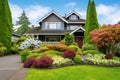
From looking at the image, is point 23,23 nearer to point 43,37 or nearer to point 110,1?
point 43,37

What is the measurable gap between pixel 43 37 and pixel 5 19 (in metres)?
11.7

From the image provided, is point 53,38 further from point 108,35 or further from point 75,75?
point 75,75

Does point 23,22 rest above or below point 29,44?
above

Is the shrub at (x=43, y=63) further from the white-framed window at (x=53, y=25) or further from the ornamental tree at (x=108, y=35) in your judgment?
the white-framed window at (x=53, y=25)

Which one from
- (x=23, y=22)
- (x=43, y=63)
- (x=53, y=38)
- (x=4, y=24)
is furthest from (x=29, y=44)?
(x=23, y=22)

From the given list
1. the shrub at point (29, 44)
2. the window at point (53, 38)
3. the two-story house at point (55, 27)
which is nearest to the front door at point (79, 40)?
the two-story house at point (55, 27)

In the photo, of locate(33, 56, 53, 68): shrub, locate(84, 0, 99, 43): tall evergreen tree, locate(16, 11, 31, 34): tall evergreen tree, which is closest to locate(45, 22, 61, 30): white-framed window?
locate(84, 0, 99, 43): tall evergreen tree

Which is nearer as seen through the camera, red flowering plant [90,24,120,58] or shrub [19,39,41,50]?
red flowering plant [90,24,120,58]

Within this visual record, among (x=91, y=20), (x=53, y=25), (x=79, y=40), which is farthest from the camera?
(x=53, y=25)

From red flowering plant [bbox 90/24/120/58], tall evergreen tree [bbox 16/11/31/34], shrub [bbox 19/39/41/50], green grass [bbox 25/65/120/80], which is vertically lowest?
green grass [bbox 25/65/120/80]

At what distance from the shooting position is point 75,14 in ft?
139

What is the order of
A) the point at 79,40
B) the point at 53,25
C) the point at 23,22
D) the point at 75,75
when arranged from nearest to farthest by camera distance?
the point at 75,75 → the point at 79,40 → the point at 53,25 → the point at 23,22

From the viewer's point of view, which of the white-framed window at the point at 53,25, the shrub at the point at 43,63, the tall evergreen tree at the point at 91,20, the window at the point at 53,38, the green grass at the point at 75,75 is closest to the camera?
the green grass at the point at 75,75

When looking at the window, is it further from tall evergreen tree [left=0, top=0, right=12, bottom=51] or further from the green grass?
the green grass
